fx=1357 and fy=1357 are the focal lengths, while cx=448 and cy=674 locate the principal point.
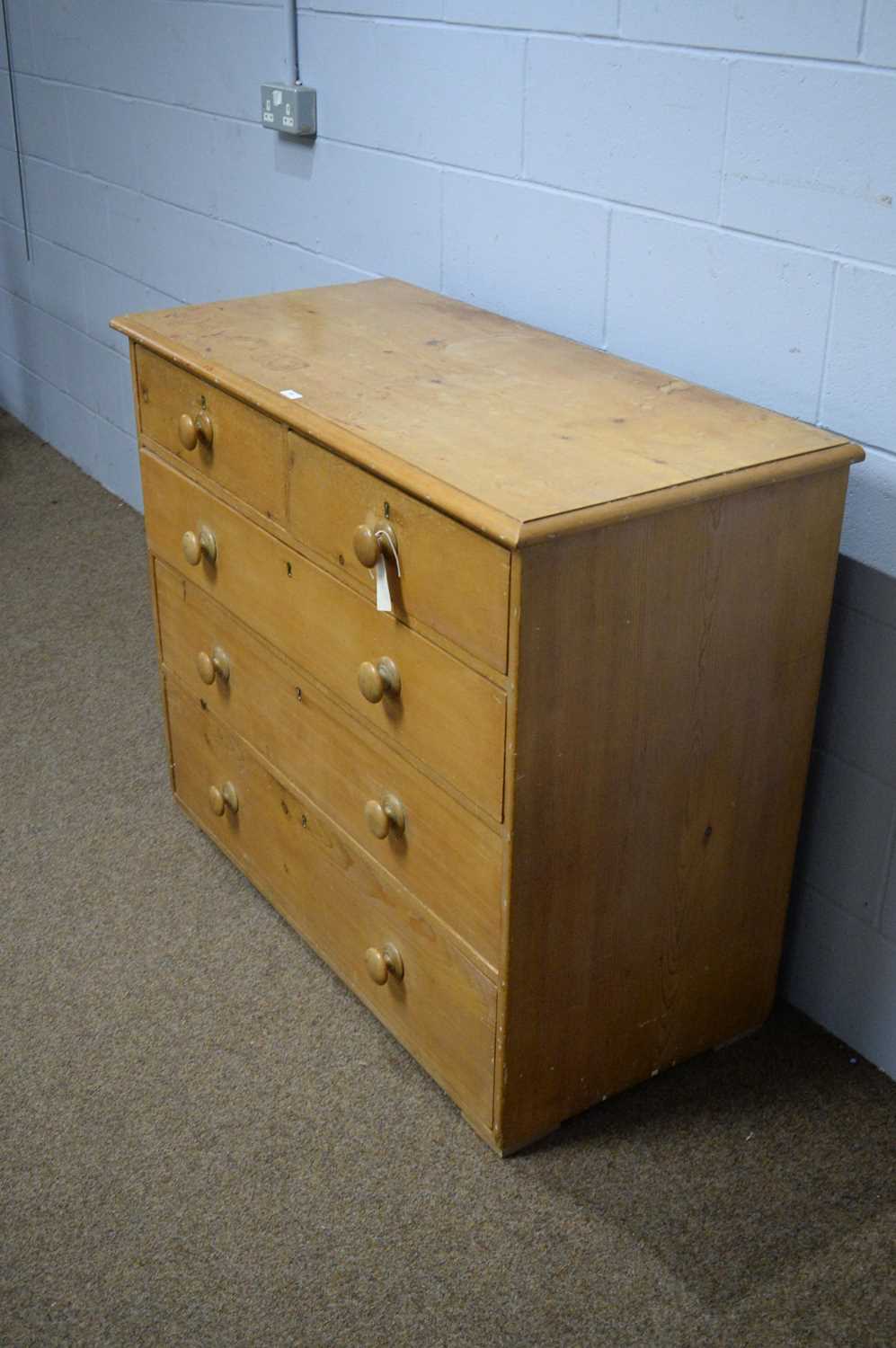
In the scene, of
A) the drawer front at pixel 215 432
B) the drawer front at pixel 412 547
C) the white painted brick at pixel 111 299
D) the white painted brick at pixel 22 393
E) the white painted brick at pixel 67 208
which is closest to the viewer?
the drawer front at pixel 412 547

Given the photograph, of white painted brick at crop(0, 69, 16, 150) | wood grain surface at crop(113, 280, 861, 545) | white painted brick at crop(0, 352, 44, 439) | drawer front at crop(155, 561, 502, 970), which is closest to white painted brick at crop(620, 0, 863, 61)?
wood grain surface at crop(113, 280, 861, 545)

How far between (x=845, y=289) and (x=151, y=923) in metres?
1.43

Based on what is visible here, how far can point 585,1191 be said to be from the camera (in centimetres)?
173

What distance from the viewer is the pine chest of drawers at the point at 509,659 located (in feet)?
4.90

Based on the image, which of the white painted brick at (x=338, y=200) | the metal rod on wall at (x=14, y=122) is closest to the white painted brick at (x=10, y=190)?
the metal rod on wall at (x=14, y=122)

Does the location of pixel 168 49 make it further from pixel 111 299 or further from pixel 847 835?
pixel 847 835

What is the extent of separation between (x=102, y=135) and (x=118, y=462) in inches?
33.8

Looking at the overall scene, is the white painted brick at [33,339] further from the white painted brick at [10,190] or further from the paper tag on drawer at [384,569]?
the paper tag on drawer at [384,569]

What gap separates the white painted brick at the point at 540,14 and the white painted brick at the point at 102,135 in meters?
1.34

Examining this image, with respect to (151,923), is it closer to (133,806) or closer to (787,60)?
(133,806)

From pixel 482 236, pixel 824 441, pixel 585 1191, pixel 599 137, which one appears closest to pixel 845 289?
pixel 824 441

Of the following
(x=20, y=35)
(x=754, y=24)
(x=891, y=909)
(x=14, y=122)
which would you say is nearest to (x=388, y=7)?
(x=754, y=24)

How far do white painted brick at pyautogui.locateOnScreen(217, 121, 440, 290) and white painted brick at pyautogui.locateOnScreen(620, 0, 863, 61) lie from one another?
1.87ft

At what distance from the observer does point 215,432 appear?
1.94 metres
